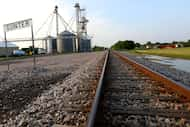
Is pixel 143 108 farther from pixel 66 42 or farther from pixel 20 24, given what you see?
pixel 66 42

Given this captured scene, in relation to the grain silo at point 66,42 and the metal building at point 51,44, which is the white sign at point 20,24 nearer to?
the grain silo at point 66,42

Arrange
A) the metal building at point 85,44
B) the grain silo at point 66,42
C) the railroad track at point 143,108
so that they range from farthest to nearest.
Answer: the metal building at point 85,44
the grain silo at point 66,42
the railroad track at point 143,108

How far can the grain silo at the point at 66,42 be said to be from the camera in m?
112

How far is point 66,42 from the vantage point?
370 ft

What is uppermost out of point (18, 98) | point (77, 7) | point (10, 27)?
point (77, 7)

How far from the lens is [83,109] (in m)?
5.50

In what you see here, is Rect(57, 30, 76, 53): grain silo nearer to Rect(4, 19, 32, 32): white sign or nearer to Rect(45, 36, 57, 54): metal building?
Rect(45, 36, 57, 54): metal building

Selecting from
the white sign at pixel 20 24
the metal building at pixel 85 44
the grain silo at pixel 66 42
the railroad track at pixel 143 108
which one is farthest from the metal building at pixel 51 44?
the railroad track at pixel 143 108

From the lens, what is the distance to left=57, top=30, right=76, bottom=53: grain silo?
112 meters

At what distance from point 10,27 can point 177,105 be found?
47.4 feet

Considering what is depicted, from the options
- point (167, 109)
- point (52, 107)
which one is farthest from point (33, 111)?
point (167, 109)

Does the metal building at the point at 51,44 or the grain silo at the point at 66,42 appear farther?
the metal building at the point at 51,44

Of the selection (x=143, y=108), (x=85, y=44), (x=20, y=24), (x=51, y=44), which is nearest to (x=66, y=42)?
(x=51, y=44)

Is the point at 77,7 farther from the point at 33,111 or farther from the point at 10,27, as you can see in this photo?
the point at 33,111
